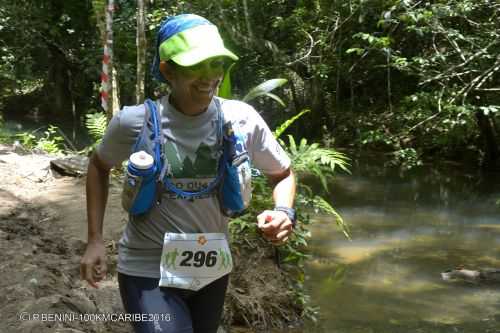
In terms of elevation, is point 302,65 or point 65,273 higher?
point 302,65

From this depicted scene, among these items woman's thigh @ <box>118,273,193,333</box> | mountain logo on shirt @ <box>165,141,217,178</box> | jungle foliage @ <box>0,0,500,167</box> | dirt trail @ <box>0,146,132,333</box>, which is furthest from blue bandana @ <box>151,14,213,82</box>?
jungle foliage @ <box>0,0,500,167</box>

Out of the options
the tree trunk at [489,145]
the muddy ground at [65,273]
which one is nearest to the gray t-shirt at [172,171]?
the muddy ground at [65,273]

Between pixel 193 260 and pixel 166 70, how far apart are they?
62 centimetres

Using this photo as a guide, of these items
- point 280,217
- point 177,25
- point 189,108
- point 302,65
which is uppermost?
point 302,65

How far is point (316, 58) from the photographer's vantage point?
16328 millimetres

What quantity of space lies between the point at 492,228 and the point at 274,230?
7903 mm

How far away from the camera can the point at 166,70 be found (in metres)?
1.95

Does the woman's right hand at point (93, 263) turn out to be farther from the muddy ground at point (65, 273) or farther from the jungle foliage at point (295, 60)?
the jungle foliage at point (295, 60)

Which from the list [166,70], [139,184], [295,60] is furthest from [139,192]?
[295,60]

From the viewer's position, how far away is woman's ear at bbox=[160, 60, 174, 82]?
A: 1.93 meters

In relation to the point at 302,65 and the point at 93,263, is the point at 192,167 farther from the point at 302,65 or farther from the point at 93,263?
the point at 302,65

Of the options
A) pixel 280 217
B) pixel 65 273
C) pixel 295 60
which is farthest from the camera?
pixel 295 60

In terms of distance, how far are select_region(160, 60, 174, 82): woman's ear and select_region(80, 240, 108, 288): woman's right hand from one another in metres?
0.59

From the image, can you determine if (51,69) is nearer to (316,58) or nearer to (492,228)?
(316,58)
